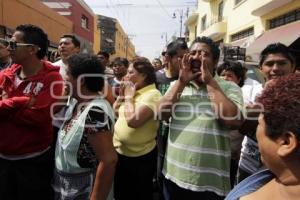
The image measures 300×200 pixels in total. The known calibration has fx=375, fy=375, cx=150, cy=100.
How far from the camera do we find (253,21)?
17312 mm

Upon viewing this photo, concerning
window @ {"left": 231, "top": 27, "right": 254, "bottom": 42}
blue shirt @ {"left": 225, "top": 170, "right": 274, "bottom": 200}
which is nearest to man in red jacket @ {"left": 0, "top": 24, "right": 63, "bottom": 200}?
blue shirt @ {"left": 225, "top": 170, "right": 274, "bottom": 200}

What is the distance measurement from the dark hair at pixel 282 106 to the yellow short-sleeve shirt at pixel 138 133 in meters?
1.99

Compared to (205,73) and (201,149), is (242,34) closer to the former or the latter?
(205,73)

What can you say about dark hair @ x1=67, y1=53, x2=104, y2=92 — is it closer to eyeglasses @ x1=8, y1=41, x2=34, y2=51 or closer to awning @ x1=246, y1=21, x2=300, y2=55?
eyeglasses @ x1=8, y1=41, x2=34, y2=51

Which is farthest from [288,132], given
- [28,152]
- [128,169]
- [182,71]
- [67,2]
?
[67,2]

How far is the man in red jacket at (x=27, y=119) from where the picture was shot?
8.87 feet

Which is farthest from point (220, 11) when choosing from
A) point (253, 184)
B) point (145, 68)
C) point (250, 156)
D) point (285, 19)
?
point (253, 184)

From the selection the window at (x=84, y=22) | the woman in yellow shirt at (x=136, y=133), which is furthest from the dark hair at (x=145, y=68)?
the window at (x=84, y=22)

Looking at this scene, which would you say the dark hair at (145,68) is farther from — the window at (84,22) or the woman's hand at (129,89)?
the window at (84,22)

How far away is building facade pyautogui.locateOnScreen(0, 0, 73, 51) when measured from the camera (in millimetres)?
11195

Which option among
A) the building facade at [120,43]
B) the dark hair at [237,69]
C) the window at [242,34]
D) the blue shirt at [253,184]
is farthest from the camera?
the building facade at [120,43]

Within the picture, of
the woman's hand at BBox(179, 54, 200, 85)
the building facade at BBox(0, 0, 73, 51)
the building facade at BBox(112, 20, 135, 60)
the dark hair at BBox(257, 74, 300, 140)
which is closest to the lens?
the dark hair at BBox(257, 74, 300, 140)

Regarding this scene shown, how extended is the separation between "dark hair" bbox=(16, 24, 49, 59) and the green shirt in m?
1.23

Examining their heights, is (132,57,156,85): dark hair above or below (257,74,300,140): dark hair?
above
